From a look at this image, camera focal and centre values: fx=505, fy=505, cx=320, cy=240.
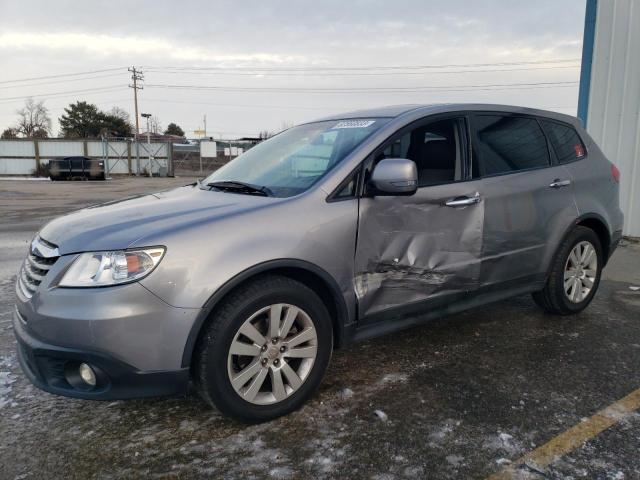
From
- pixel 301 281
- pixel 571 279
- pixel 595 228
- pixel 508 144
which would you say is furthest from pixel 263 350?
pixel 595 228

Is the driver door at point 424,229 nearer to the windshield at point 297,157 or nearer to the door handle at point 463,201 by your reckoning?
the door handle at point 463,201

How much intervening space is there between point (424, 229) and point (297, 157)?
3.12 ft

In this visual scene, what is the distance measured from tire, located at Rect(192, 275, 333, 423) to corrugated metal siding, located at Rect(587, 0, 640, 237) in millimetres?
7071

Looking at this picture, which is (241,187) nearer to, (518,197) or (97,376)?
(97,376)

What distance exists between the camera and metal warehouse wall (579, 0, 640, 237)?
7.64 meters

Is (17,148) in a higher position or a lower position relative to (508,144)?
higher

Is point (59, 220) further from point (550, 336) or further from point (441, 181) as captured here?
point (550, 336)

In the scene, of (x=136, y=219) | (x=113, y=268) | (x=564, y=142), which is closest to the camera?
(x=113, y=268)

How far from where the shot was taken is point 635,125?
7.72m

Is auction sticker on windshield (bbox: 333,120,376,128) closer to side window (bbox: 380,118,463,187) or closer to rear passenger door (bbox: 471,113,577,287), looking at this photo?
side window (bbox: 380,118,463,187)

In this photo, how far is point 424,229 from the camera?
3.12 m

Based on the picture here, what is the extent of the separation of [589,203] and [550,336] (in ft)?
3.79

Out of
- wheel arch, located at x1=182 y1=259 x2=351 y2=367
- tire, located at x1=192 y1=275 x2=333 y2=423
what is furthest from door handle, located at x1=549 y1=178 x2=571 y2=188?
tire, located at x1=192 y1=275 x2=333 y2=423

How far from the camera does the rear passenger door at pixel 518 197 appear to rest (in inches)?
138
